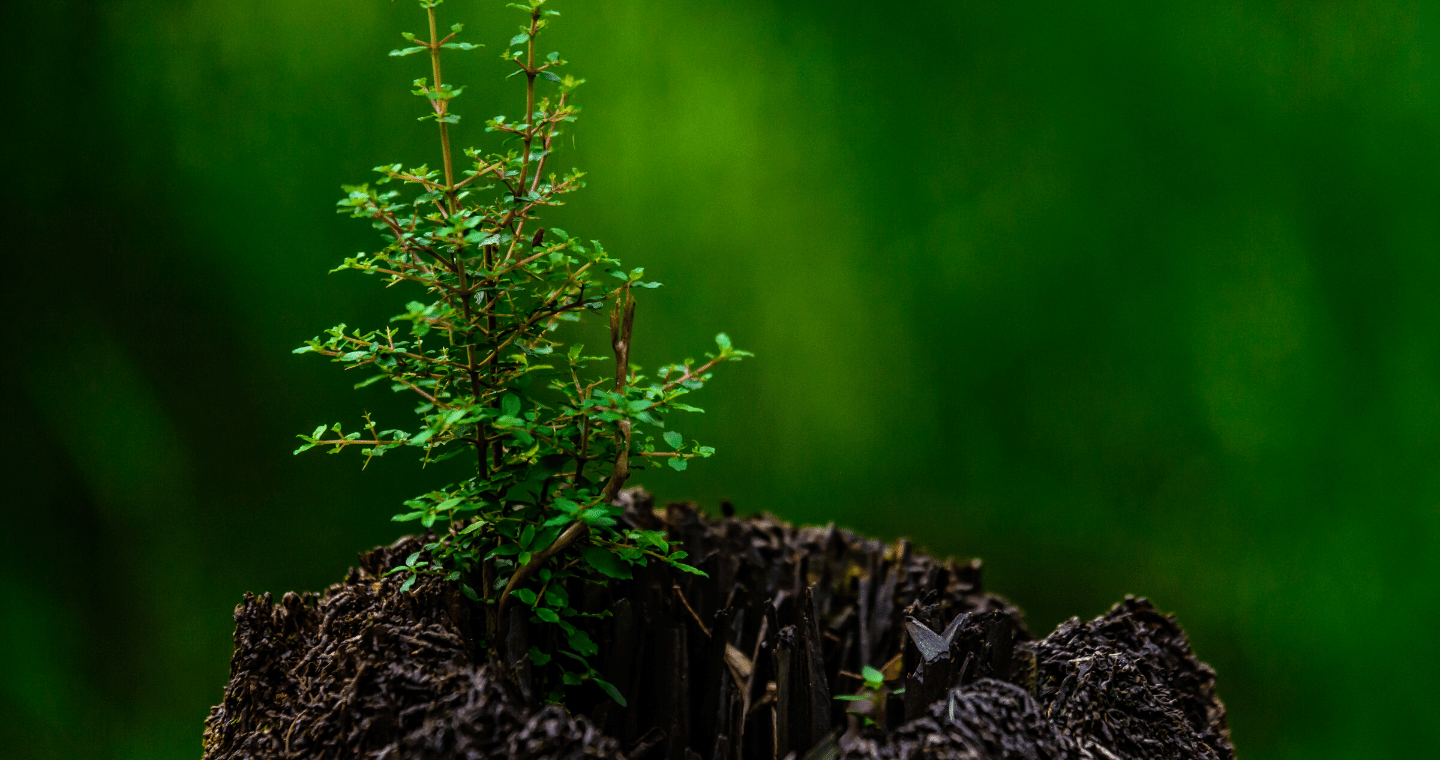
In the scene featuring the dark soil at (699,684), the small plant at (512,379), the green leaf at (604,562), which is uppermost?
the small plant at (512,379)

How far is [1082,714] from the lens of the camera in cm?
70

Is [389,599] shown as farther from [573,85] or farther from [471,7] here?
[471,7]

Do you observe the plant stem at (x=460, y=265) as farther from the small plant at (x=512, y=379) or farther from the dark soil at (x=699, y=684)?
the dark soil at (x=699, y=684)

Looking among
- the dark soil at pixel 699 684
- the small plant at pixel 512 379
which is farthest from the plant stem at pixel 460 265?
the dark soil at pixel 699 684

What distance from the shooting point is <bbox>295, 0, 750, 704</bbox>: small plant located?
2.33 feet

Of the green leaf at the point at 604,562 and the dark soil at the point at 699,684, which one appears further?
the green leaf at the point at 604,562

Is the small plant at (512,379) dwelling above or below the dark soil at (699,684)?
above

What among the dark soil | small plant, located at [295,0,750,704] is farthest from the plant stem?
the dark soil

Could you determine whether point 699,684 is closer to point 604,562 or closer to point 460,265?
point 604,562

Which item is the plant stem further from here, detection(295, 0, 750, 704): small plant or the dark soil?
the dark soil

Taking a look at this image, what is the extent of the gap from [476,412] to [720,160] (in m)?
0.74

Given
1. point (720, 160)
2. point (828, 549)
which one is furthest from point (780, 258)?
point (828, 549)

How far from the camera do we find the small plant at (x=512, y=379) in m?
0.71

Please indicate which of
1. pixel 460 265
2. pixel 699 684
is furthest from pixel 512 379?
pixel 699 684
